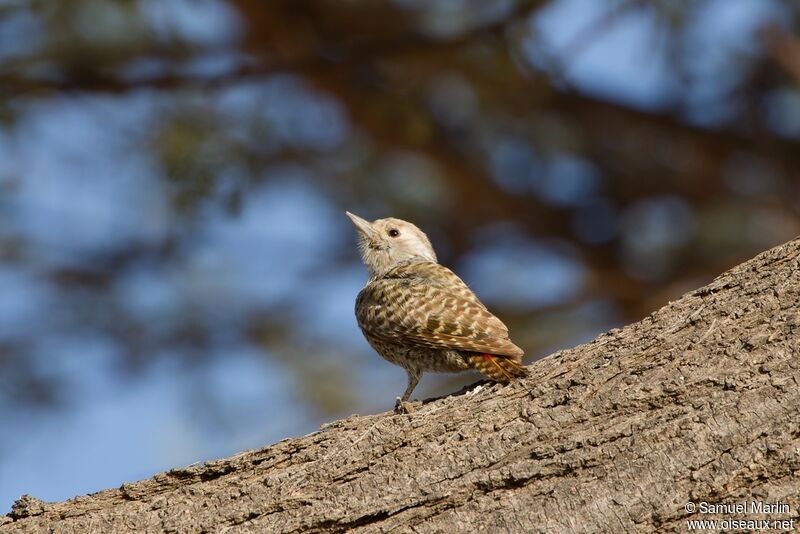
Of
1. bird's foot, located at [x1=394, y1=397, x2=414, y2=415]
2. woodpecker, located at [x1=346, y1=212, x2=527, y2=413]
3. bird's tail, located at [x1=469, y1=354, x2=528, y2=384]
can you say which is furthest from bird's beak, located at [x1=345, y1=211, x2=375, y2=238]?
bird's foot, located at [x1=394, y1=397, x2=414, y2=415]

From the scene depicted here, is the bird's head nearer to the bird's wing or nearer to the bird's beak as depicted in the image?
the bird's beak

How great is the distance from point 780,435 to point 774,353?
0.97ft

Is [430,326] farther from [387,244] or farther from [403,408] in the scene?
[387,244]

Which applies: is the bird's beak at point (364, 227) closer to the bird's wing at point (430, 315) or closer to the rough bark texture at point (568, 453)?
the bird's wing at point (430, 315)

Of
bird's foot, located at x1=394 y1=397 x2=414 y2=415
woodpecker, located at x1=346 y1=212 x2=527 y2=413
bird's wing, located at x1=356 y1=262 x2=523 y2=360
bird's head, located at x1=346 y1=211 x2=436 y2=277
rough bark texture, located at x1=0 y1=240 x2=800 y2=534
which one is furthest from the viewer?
bird's head, located at x1=346 y1=211 x2=436 y2=277

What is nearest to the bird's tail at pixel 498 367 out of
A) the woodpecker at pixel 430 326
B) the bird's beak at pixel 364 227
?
the woodpecker at pixel 430 326

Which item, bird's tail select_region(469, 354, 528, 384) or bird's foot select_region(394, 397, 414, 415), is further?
bird's tail select_region(469, 354, 528, 384)

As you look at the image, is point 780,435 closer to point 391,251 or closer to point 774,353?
point 774,353

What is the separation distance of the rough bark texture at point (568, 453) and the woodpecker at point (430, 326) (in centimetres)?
39

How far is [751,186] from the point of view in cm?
867

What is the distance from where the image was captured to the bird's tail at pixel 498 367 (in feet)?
14.2

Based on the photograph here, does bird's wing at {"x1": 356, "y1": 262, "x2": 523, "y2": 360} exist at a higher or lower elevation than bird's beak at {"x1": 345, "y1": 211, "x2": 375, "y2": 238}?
lower

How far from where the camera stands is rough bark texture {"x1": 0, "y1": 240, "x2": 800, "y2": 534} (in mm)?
3490

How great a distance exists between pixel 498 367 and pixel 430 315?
92cm
